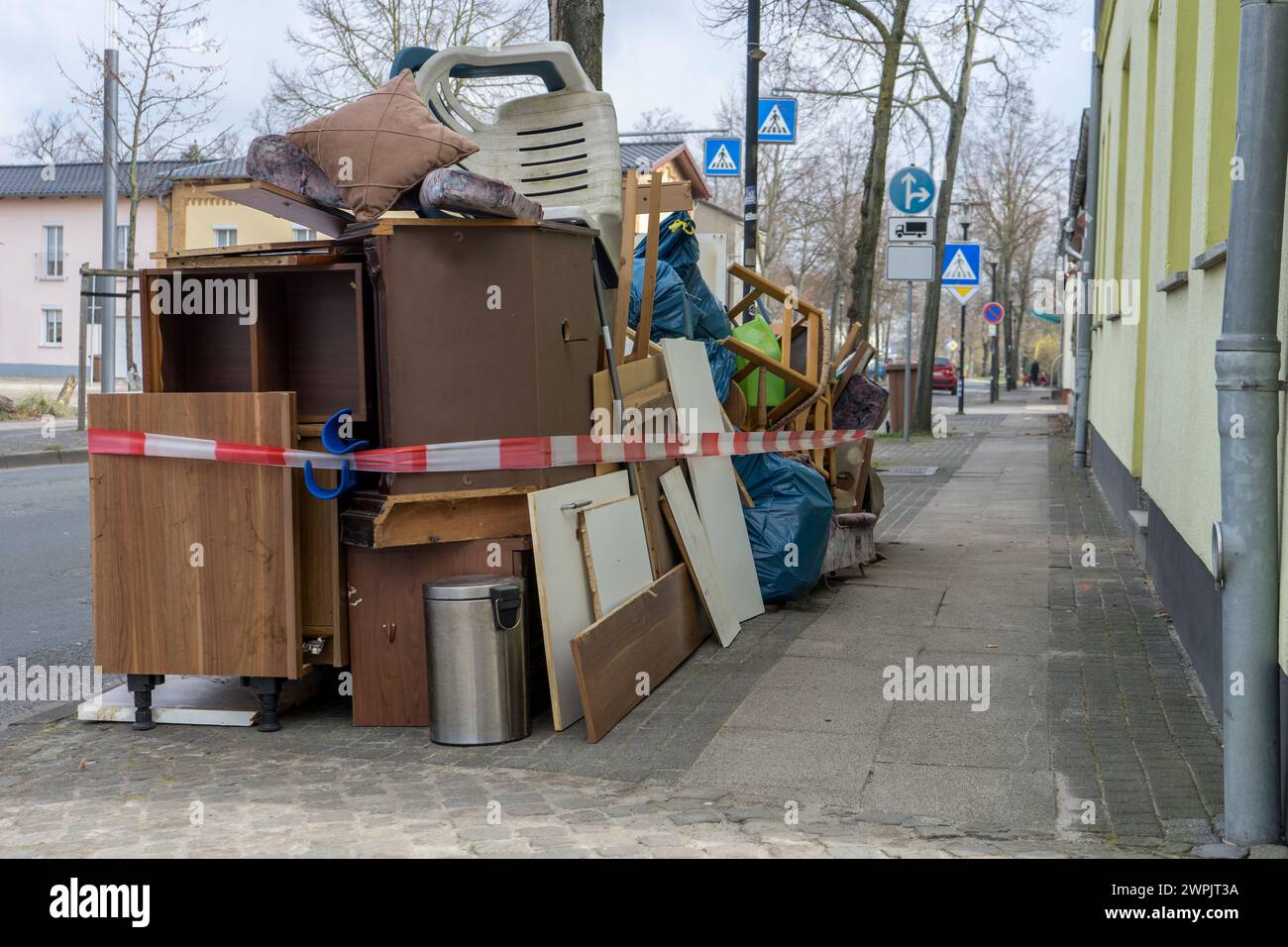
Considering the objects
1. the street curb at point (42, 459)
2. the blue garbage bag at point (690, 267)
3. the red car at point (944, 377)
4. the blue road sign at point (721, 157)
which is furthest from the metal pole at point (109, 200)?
the red car at point (944, 377)

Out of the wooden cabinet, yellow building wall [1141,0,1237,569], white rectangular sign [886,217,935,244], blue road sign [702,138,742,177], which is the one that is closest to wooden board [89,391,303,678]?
the wooden cabinet

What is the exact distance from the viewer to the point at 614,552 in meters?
6.04

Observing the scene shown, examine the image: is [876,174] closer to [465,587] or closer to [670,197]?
[670,197]

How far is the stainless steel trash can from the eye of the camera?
5.26m

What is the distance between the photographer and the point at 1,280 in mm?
53656

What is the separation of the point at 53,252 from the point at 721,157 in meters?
44.2

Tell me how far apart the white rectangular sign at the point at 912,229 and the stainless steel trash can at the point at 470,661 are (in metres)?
13.5

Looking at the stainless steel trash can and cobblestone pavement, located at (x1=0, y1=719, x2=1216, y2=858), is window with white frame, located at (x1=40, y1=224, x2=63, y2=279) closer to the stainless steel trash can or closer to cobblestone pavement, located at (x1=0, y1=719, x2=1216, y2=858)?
cobblestone pavement, located at (x1=0, y1=719, x2=1216, y2=858)

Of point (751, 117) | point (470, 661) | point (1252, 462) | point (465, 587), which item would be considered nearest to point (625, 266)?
point (465, 587)

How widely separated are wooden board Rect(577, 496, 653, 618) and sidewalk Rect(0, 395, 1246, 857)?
49cm

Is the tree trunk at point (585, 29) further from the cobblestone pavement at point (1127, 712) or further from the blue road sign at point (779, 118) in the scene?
the blue road sign at point (779, 118)

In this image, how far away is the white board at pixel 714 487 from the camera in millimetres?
7254
